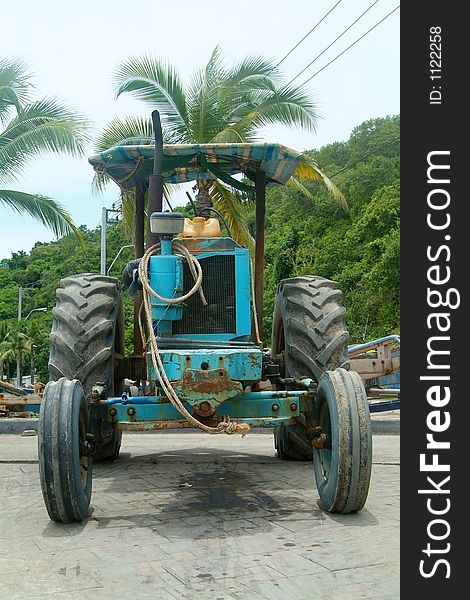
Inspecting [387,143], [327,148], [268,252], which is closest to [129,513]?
[268,252]

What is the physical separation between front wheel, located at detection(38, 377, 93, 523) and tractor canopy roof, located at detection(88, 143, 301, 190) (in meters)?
2.51

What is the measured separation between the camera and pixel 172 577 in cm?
452

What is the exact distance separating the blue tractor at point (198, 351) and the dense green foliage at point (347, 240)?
43.2 feet

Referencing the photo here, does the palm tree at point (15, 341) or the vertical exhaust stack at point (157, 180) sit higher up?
the vertical exhaust stack at point (157, 180)

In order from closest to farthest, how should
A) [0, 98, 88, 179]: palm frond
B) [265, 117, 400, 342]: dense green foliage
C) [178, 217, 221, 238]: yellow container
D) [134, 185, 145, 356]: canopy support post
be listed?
[178, 217, 221, 238]: yellow container < [134, 185, 145, 356]: canopy support post < [0, 98, 88, 179]: palm frond < [265, 117, 400, 342]: dense green foliage

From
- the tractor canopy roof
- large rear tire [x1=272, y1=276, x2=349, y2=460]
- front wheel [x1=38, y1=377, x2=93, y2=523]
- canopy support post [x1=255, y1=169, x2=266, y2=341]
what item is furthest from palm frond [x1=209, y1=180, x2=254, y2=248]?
front wheel [x1=38, y1=377, x2=93, y2=523]

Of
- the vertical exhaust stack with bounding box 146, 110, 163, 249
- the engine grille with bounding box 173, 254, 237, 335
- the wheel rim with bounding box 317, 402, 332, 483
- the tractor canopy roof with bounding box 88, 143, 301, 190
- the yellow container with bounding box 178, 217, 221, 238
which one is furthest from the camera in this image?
the tractor canopy roof with bounding box 88, 143, 301, 190

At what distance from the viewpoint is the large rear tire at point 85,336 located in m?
6.84

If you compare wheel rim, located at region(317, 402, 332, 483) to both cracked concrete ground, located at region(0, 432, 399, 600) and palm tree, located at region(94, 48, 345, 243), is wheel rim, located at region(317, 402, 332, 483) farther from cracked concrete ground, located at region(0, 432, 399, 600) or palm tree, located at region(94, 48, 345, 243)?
palm tree, located at region(94, 48, 345, 243)

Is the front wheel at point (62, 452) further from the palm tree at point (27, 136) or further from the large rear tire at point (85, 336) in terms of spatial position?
the palm tree at point (27, 136)

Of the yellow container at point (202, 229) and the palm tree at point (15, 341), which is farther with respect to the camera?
the palm tree at point (15, 341)

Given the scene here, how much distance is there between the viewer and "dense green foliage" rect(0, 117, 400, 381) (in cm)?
3169

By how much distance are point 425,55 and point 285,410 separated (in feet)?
8.81

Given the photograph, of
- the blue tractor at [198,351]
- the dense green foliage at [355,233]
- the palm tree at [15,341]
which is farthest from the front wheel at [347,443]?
the palm tree at [15,341]
